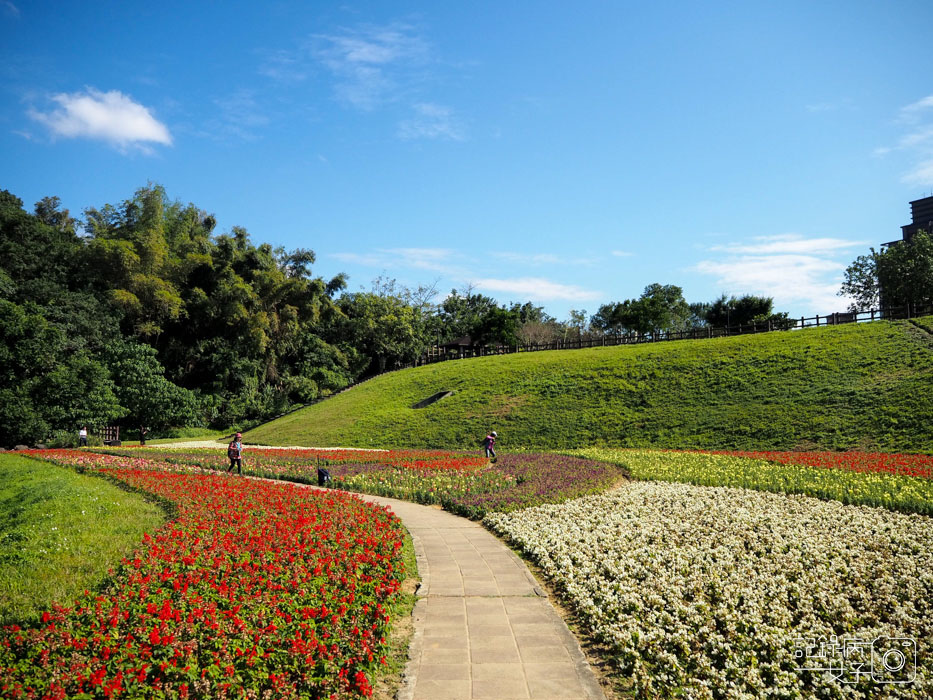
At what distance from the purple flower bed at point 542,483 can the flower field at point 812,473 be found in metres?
1.39

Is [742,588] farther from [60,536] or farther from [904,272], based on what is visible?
[904,272]

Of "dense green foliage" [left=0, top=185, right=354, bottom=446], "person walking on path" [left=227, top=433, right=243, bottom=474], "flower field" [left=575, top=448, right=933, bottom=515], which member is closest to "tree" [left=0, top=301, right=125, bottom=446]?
"dense green foliage" [left=0, top=185, right=354, bottom=446]

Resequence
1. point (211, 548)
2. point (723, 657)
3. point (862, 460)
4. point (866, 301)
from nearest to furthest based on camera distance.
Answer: point (723, 657) < point (211, 548) < point (862, 460) < point (866, 301)

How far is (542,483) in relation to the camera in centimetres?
1460

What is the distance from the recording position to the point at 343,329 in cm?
6184

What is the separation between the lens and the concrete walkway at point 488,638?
4.96 meters

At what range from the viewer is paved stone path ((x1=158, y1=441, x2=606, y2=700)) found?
4.95m

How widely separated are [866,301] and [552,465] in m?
68.6

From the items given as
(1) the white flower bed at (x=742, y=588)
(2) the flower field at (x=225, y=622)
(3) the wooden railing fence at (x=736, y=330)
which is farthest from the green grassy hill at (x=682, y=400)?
(2) the flower field at (x=225, y=622)

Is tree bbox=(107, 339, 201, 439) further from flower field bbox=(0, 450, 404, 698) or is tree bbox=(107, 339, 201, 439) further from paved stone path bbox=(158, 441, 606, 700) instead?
paved stone path bbox=(158, 441, 606, 700)

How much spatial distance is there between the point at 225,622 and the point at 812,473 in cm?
1491

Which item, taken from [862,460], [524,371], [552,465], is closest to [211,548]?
[552,465]

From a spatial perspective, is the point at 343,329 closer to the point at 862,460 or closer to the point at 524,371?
the point at 524,371

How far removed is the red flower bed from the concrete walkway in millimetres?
11662
